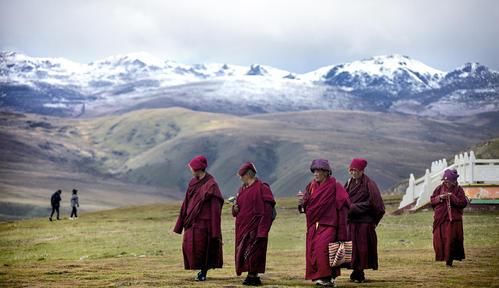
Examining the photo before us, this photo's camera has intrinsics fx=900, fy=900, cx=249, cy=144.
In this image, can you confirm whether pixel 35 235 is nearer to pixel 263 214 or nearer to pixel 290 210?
pixel 290 210

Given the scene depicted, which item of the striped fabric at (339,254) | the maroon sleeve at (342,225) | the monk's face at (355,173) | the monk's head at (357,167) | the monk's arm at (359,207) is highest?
the monk's head at (357,167)

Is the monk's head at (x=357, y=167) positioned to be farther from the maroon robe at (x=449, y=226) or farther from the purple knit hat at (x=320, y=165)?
the maroon robe at (x=449, y=226)

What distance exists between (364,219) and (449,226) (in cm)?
457

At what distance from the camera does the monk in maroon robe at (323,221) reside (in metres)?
18.3

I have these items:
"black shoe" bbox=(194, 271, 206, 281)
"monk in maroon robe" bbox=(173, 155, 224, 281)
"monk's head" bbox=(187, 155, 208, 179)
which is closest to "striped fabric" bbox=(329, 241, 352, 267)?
"monk in maroon robe" bbox=(173, 155, 224, 281)

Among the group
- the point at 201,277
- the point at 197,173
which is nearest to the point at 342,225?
the point at 201,277

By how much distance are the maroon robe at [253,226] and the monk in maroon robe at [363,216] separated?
80.5 inches

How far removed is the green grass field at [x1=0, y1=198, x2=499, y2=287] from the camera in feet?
66.1

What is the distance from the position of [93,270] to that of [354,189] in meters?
7.69

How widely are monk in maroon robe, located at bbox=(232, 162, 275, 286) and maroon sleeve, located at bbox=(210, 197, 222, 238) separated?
2.55 ft

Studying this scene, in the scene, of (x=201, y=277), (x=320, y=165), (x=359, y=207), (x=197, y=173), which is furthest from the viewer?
(x=197, y=173)

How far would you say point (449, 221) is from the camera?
79.2ft

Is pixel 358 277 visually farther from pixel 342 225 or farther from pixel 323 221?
pixel 323 221

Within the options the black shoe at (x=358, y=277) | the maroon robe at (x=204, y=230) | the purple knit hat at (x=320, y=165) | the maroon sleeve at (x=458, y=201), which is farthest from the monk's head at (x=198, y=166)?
the maroon sleeve at (x=458, y=201)
